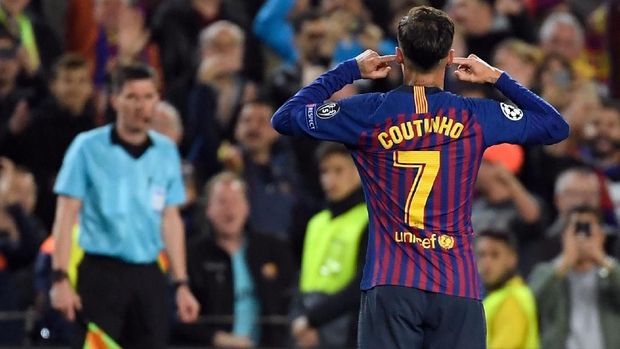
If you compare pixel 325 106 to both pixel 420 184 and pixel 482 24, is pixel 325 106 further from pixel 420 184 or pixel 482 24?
pixel 482 24

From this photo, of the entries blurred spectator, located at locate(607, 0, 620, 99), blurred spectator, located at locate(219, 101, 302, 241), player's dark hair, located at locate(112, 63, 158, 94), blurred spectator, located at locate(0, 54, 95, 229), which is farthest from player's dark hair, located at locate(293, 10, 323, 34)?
player's dark hair, located at locate(112, 63, 158, 94)

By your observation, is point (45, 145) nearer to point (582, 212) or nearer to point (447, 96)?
point (582, 212)

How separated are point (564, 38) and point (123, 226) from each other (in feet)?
20.3

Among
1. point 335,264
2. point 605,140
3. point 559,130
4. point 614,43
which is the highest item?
point 614,43

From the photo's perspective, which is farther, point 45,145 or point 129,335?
point 45,145

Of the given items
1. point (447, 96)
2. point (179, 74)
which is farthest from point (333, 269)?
point (179, 74)

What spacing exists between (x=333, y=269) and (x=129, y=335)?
4.52 feet

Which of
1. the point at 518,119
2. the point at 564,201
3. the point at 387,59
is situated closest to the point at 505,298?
the point at 564,201

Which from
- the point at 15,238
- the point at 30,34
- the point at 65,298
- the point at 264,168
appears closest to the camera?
the point at 65,298

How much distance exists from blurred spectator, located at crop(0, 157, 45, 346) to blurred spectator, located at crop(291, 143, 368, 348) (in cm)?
198

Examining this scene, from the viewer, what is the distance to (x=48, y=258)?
1084 centimetres

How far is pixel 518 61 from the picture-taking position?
13242mm

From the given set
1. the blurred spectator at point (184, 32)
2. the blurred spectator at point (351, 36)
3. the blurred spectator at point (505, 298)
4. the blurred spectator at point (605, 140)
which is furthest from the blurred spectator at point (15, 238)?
the blurred spectator at point (605, 140)

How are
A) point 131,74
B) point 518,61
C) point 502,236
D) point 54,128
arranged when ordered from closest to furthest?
1. point 131,74
2. point 502,236
3. point 54,128
4. point 518,61
